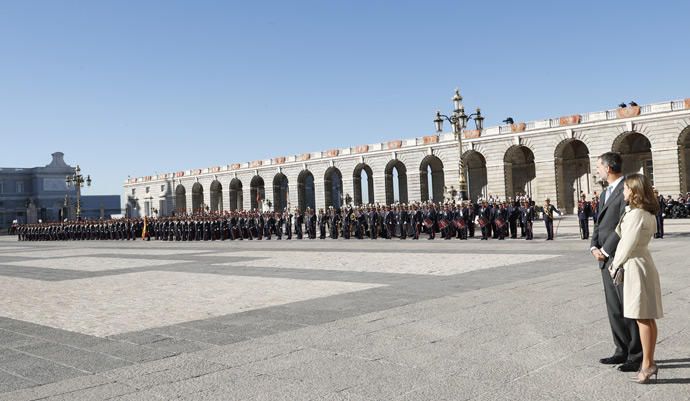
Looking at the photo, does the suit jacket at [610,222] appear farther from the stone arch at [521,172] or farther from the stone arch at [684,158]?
the stone arch at [521,172]

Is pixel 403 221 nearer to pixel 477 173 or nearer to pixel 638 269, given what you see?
pixel 638 269

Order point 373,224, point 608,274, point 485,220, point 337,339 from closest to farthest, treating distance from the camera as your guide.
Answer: point 608,274
point 337,339
point 485,220
point 373,224

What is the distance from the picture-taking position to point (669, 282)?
29.1ft

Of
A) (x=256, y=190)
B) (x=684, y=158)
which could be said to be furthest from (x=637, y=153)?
(x=256, y=190)

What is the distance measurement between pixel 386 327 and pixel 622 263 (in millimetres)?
2778

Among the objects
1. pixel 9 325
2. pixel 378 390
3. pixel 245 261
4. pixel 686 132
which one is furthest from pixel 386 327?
pixel 686 132

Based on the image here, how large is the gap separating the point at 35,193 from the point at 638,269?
4425 inches

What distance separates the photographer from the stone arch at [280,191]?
2749 inches

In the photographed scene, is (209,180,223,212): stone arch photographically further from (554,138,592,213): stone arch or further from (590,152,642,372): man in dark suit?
(590,152,642,372): man in dark suit

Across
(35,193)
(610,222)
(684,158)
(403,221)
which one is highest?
(35,193)

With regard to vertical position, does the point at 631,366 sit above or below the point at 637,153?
below

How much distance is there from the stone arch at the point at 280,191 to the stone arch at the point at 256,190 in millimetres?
2194

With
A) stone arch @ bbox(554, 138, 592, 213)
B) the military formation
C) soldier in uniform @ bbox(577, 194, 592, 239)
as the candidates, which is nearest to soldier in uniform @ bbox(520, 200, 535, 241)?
the military formation

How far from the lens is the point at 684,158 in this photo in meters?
41.5
